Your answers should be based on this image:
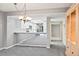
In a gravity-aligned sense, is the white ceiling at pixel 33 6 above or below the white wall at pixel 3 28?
above

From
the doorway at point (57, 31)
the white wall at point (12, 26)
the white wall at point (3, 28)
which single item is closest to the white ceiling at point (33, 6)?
the white wall at point (3, 28)

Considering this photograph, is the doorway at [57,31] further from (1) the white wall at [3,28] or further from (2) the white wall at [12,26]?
(1) the white wall at [3,28]

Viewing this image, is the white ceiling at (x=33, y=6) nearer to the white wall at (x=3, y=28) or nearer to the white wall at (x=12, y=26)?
the white wall at (x=3, y=28)

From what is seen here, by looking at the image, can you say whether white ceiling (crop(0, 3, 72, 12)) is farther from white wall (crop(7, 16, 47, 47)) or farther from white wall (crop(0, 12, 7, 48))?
white wall (crop(7, 16, 47, 47))

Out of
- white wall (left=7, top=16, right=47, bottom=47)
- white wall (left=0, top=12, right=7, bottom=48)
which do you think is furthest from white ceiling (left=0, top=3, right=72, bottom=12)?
white wall (left=7, top=16, right=47, bottom=47)

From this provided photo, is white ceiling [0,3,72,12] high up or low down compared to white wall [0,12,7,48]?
up

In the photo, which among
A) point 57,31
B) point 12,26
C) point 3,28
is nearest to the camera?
point 12,26

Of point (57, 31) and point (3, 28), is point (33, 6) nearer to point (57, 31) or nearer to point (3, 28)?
point (3, 28)

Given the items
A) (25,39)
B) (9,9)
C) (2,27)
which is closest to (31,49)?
(25,39)

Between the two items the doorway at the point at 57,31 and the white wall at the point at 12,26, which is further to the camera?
the doorway at the point at 57,31

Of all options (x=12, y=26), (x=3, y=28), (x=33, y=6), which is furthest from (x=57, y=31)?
(x=3, y=28)

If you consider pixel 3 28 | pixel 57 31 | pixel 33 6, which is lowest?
pixel 57 31

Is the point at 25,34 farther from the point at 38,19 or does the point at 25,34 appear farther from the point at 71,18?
the point at 71,18

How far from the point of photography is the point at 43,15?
426 cm
